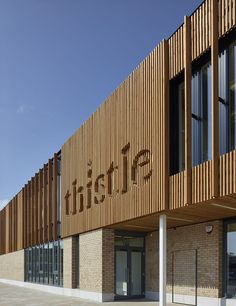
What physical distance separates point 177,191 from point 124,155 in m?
4.93

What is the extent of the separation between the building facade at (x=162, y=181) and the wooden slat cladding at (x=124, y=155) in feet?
0.15

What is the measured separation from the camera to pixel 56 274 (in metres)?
31.5

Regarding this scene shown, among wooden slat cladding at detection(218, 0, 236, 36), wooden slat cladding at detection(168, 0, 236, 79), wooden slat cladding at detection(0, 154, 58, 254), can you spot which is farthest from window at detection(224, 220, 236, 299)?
wooden slat cladding at detection(0, 154, 58, 254)

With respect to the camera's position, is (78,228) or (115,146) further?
(78,228)

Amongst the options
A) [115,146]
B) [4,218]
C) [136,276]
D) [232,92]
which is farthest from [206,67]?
[4,218]

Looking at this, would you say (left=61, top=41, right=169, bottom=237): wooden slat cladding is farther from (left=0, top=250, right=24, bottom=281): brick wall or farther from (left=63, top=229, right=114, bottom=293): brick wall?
(left=0, top=250, right=24, bottom=281): brick wall

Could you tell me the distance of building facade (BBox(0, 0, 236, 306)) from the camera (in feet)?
48.9

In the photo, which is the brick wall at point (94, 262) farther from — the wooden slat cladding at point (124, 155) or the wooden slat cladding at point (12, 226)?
the wooden slat cladding at point (12, 226)

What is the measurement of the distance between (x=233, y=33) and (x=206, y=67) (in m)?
1.81

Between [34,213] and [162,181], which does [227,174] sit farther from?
[34,213]

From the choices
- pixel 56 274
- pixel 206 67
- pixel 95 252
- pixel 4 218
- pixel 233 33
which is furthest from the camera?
pixel 4 218

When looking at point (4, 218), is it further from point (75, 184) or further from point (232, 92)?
point (232, 92)

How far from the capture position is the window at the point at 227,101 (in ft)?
48.2

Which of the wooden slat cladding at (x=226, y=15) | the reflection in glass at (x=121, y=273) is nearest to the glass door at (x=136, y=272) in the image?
the reflection in glass at (x=121, y=273)
